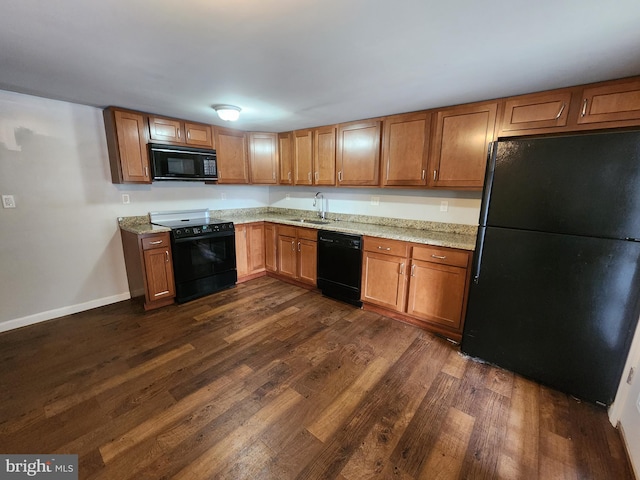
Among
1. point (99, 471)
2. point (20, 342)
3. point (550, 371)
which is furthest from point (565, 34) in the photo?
point (20, 342)

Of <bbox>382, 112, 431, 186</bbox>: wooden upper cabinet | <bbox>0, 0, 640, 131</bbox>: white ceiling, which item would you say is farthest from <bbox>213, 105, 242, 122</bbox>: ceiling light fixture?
<bbox>382, 112, 431, 186</bbox>: wooden upper cabinet

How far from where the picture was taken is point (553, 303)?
73.4 inches

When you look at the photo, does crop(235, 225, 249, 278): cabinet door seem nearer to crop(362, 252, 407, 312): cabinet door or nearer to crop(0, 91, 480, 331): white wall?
crop(0, 91, 480, 331): white wall

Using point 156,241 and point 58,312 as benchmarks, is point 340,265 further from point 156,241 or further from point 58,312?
point 58,312

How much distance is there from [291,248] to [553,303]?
9.22ft

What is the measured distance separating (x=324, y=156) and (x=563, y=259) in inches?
105

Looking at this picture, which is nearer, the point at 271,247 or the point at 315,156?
the point at 315,156

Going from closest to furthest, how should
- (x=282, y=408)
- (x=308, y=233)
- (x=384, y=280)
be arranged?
(x=282, y=408), (x=384, y=280), (x=308, y=233)

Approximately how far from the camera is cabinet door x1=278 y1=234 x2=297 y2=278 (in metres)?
3.79

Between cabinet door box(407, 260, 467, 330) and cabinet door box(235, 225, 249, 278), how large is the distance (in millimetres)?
2311

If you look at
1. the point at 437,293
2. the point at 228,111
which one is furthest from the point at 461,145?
the point at 228,111

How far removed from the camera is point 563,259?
1791 millimetres

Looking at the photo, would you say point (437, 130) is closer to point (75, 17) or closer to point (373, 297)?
point (373, 297)

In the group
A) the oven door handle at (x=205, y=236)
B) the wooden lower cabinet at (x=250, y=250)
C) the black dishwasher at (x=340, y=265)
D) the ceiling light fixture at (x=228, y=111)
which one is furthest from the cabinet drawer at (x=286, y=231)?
the ceiling light fixture at (x=228, y=111)
